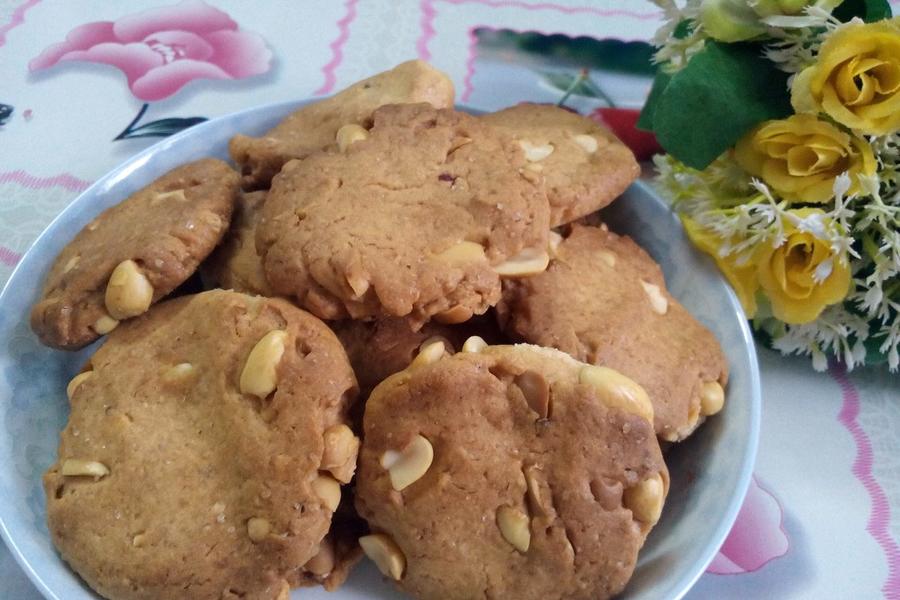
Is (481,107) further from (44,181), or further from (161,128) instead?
(44,181)

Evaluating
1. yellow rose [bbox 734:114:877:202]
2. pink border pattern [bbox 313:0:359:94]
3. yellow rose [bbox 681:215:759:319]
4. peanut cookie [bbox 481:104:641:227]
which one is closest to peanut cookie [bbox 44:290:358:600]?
peanut cookie [bbox 481:104:641:227]

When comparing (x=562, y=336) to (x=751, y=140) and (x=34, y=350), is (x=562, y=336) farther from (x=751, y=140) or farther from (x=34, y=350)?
(x=34, y=350)

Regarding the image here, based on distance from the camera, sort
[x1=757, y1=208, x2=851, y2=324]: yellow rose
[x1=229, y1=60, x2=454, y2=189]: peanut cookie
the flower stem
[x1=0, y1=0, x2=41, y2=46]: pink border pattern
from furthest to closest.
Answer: [x1=0, y1=0, x2=41, y2=46]: pink border pattern < the flower stem < [x1=229, y1=60, x2=454, y2=189]: peanut cookie < [x1=757, y1=208, x2=851, y2=324]: yellow rose

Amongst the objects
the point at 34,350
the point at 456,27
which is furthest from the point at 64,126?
the point at 456,27

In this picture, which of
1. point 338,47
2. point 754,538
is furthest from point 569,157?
point 338,47

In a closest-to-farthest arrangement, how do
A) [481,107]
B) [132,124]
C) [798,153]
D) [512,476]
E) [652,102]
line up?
[512,476] → [798,153] → [652,102] → [481,107] → [132,124]

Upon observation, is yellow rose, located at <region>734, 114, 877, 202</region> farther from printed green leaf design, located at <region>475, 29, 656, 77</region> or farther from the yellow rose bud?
printed green leaf design, located at <region>475, 29, 656, 77</region>

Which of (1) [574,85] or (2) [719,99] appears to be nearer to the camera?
(2) [719,99]
